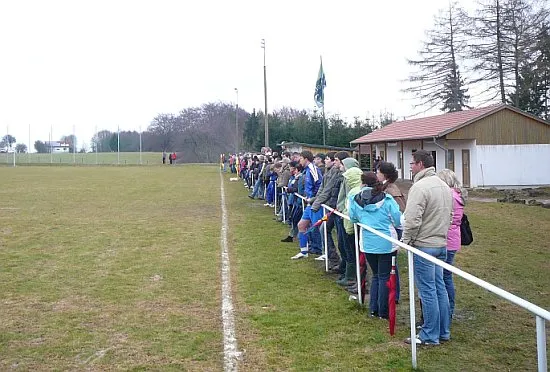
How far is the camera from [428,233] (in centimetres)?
587

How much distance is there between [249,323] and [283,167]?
953 cm

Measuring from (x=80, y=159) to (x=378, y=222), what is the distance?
270 feet

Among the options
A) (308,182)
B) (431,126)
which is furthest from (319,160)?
(431,126)

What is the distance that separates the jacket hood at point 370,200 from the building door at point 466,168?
27.9 meters

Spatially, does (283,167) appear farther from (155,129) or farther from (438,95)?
(155,129)

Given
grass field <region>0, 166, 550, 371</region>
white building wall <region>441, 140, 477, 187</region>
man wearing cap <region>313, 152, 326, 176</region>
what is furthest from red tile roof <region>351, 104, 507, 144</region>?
man wearing cap <region>313, 152, 326, 176</region>

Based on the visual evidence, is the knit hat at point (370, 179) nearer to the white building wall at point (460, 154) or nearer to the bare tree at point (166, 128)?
the white building wall at point (460, 154)

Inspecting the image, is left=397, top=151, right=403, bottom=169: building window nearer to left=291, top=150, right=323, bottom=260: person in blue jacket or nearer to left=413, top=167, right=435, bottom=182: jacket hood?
left=291, top=150, right=323, bottom=260: person in blue jacket

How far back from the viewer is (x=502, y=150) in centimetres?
3319

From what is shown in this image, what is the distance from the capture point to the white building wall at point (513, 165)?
1297 inches

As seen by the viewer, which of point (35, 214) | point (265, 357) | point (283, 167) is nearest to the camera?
point (265, 357)

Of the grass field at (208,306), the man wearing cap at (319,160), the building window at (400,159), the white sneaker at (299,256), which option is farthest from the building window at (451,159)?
the white sneaker at (299,256)

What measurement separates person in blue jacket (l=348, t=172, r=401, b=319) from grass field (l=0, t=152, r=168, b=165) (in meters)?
76.3

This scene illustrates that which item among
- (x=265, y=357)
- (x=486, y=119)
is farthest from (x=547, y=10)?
(x=265, y=357)
